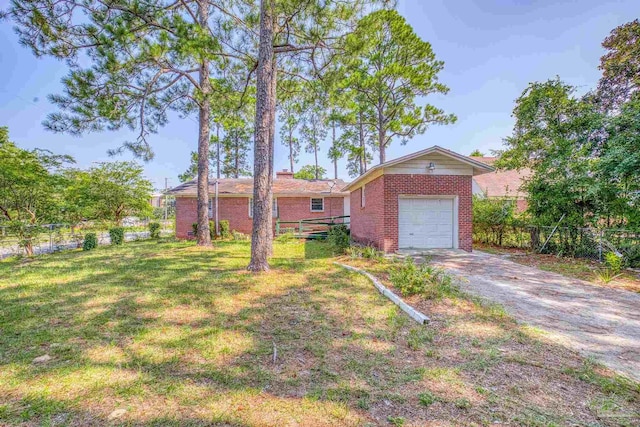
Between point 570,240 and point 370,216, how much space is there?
6225 mm

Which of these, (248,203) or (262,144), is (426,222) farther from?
(248,203)

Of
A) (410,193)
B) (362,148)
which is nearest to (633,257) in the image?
(410,193)

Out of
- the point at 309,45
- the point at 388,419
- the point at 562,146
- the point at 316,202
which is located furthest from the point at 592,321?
the point at 316,202

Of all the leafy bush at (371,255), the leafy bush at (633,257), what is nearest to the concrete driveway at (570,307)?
the leafy bush at (371,255)

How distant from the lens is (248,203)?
57.4 feet

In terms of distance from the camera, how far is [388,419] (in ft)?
6.58

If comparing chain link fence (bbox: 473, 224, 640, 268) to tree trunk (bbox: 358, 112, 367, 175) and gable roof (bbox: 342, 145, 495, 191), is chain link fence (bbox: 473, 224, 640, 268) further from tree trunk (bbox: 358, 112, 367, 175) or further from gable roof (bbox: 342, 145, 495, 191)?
tree trunk (bbox: 358, 112, 367, 175)

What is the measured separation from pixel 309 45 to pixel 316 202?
11.1 meters

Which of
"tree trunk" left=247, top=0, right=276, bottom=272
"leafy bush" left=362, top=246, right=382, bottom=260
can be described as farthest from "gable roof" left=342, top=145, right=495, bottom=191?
"tree trunk" left=247, top=0, right=276, bottom=272

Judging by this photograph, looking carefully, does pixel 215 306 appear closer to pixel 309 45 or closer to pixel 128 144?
pixel 309 45

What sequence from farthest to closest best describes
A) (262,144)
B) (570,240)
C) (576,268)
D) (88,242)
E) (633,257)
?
(88,242) < (570,240) < (576,268) < (633,257) < (262,144)

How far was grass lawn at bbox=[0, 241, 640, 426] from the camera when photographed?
2.07 meters

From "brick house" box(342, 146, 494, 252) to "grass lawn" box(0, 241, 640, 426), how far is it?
4594 mm

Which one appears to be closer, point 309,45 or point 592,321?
point 592,321
